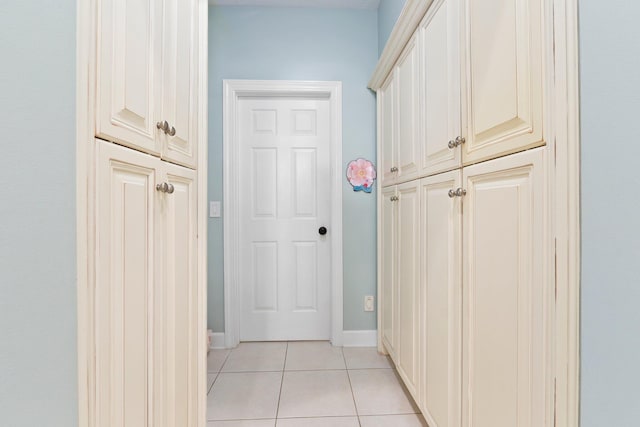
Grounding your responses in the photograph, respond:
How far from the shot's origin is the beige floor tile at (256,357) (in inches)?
84.7

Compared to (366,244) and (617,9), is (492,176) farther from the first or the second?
(366,244)

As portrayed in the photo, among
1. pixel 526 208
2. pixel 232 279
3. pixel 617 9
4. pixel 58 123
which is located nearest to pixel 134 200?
pixel 58 123

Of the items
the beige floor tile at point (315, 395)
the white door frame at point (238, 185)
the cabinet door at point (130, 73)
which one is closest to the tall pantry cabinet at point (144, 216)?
the cabinet door at point (130, 73)

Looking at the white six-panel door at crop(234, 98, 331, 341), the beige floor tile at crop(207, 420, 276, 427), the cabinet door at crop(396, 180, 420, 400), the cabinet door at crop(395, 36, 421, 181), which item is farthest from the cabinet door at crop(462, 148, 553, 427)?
the white six-panel door at crop(234, 98, 331, 341)

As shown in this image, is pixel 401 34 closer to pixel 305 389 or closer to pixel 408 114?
pixel 408 114

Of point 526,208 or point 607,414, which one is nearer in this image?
point 607,414

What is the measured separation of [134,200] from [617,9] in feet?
3.60

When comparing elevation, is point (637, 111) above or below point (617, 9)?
below

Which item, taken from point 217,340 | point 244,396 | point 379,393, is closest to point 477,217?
point 379,393

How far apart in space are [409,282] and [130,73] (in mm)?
1502

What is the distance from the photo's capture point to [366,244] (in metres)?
2.52

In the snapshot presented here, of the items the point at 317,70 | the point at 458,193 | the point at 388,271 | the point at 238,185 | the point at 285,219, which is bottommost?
the point at 388,271

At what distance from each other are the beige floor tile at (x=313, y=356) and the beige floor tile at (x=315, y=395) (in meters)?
0.08

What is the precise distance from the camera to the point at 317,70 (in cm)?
249
